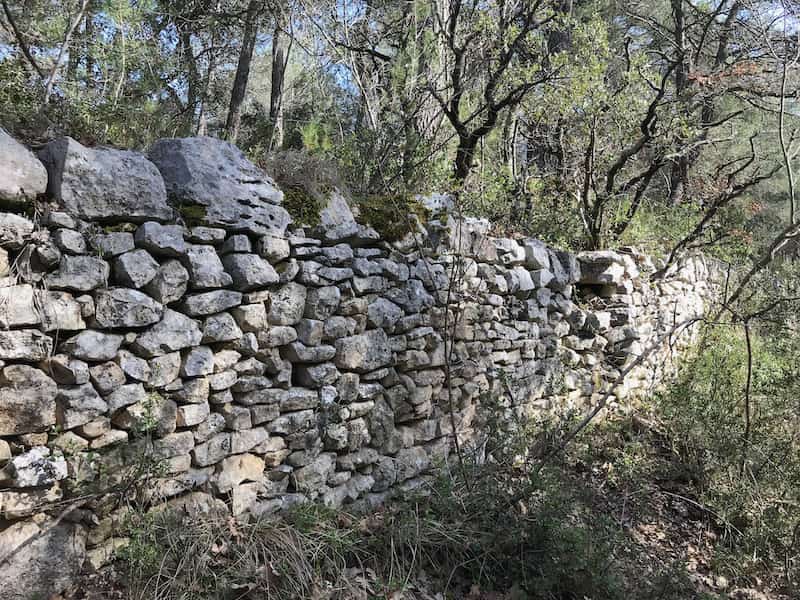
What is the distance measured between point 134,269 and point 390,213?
1.73m

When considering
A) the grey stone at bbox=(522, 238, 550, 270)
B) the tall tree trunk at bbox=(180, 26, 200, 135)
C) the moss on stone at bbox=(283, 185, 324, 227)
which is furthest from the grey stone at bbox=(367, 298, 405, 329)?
the tall tree trunk at bbox=(180, 26, 200, 135)

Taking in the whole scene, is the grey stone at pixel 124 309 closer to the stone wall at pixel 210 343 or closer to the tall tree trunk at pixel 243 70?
the stone wall at pixel 210 343

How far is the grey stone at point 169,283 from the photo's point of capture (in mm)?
2615

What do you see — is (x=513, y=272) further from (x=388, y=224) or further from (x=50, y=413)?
(x=50, y=413)

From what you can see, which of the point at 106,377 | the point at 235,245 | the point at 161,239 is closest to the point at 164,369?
the point at 106,377

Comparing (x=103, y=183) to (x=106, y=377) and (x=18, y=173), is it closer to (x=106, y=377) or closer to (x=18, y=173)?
(x=18, y=173)

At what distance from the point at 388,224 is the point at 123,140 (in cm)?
159

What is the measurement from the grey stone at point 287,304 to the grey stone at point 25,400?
3.52 ft

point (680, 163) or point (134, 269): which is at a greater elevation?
point (680, 163)

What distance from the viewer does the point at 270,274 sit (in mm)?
3014

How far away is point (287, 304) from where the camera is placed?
10.2 feet

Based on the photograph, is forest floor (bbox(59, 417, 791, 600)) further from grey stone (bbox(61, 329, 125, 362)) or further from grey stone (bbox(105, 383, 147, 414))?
grey stone (bbox(61, 329, 125, 362))

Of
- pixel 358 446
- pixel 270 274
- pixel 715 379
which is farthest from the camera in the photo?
pixel 715 379

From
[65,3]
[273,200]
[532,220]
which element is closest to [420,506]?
[273,200]
